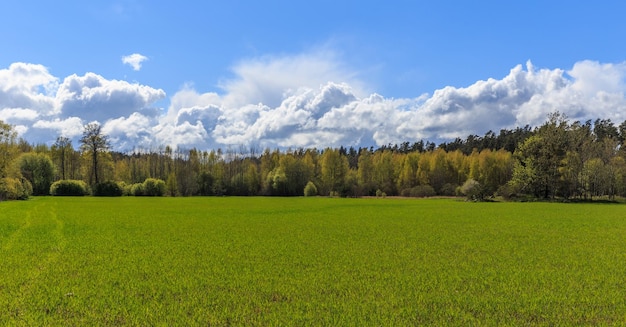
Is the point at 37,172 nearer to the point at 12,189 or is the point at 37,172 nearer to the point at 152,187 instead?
the point at 152,187

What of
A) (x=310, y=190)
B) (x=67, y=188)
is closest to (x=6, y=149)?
(x=67, y=188)

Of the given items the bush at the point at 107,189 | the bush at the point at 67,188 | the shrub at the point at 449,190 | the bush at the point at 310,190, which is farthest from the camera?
the bush at the point at 310,190

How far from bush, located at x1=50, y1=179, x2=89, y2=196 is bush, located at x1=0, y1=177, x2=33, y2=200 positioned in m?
17.7

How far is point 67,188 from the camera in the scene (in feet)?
287

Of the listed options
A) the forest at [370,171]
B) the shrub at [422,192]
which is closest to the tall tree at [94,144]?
the forest at [370,171]

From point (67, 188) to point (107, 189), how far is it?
8023mm

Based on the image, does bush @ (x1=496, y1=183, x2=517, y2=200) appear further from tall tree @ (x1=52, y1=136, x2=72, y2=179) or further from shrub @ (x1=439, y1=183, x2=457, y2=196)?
tall tree @ (x1=52, y1=136, x2=72, y2=179)

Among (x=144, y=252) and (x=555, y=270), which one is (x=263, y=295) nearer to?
(x=144, y=252)

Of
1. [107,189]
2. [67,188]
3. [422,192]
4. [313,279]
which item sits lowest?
[422,192]

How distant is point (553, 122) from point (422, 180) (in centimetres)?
4671

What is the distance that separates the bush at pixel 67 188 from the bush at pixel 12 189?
58.0 feet

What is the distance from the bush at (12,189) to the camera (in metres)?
61.7

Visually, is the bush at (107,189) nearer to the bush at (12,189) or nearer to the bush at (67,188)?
the bush at (67,188)

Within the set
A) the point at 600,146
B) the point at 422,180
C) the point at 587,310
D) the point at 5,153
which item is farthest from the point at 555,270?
Answer: the point at 422,180
